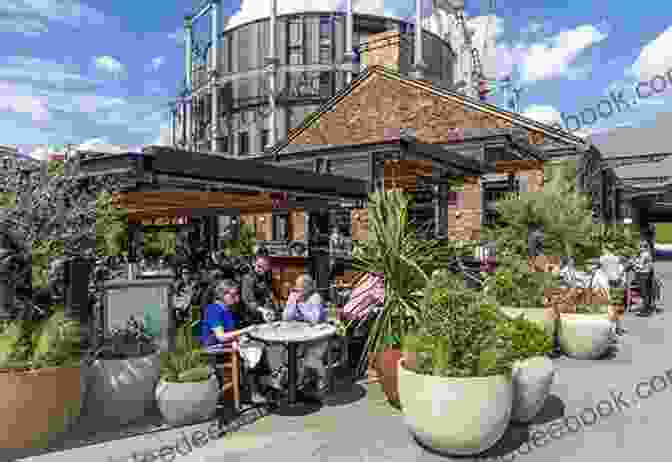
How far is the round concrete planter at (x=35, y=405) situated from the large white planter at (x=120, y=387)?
0.29 metres

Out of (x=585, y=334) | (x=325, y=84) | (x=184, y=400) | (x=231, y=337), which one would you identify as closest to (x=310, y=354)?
(x=231, y=337)

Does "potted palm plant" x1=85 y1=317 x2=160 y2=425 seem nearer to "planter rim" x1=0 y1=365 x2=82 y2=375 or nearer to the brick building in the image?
"planter rim" x1=0 y1=365 x2=82 y2=375

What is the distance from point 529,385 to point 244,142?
2971 cm

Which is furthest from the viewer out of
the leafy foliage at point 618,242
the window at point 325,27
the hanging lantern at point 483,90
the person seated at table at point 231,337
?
the window at point 325,27

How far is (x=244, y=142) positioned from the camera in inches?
1262

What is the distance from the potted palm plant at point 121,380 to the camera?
3986 mm

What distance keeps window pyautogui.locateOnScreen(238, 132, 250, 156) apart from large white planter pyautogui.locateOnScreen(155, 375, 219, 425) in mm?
28687

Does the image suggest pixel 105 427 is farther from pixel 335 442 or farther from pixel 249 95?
pixel 249 95

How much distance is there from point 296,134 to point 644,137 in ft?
46.2

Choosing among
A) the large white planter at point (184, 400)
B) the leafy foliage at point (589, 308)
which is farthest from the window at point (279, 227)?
the large white planter at point (184, 400)

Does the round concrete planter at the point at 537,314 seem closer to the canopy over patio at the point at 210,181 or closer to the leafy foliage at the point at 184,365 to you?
the canopy over patio at the point at 210,181

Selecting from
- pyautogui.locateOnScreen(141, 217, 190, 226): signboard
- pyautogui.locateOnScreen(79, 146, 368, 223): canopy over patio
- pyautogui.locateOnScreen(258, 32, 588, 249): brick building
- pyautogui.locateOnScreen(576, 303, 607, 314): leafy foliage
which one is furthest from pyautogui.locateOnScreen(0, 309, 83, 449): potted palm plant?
pyautogui.locateOnScreen(141, 217, 190, 226): signboard

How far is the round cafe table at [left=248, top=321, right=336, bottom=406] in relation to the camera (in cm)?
425

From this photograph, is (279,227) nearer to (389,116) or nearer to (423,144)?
(389,116)
